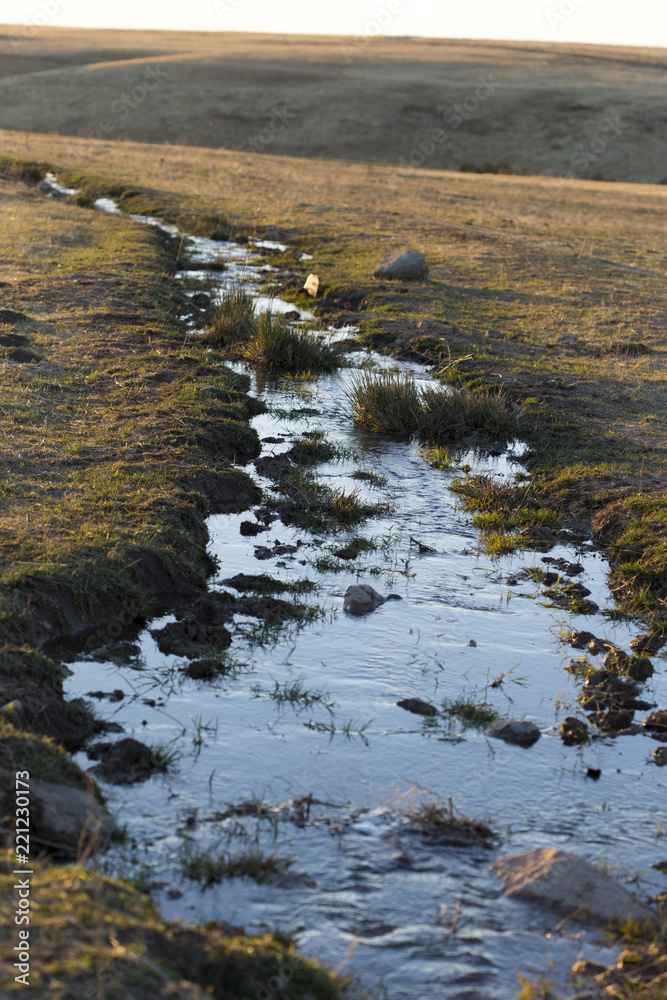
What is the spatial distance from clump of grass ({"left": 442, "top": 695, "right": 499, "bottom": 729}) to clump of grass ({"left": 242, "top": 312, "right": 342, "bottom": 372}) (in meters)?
6.61

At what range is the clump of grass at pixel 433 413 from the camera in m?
8.82

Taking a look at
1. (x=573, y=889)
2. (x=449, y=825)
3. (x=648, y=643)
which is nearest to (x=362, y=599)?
(x=648, y=643)

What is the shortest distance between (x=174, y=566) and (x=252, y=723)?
162 centimetres

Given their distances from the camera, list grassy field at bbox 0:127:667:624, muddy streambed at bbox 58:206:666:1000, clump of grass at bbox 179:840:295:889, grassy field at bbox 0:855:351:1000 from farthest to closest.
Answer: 1. grassy field at bbox 0:127:667:624
2. clump of grass at bbox 179:840:295:889
3. muddy streambed at bbox 58:206:666:1000
4. grassy field at bbox 0:855:351:1000

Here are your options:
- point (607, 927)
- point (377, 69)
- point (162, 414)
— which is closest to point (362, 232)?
point (162, 414)

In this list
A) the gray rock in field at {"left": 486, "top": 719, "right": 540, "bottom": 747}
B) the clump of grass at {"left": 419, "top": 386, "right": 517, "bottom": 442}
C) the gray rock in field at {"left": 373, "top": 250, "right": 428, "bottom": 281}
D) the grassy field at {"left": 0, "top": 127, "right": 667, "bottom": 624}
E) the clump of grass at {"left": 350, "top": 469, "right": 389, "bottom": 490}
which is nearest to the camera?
the gray rock in field at {"left": 486, "top": 719, "right": 540, "bottom": 747}

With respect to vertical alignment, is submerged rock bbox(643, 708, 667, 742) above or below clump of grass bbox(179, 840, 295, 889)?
above

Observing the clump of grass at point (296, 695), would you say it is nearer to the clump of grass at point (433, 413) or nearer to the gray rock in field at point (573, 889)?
the gray rock in field at point (573, 889)

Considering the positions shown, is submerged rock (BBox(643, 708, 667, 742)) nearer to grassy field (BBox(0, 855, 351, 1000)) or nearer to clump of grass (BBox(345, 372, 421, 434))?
grassy field (BBox(0, 855, 351, 1000))

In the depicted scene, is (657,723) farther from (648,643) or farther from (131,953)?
(131,953)

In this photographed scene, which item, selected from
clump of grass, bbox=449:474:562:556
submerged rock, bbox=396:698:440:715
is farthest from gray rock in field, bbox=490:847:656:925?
clump of grass, bbox=449:474:562:556

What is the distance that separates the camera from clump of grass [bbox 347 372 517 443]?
8.82 metres

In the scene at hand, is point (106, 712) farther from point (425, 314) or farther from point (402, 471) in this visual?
point (425, 314)

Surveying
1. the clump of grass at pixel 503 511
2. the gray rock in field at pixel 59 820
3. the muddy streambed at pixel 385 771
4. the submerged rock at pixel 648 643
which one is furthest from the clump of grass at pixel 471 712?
the clump of grass at pixel 503 511
